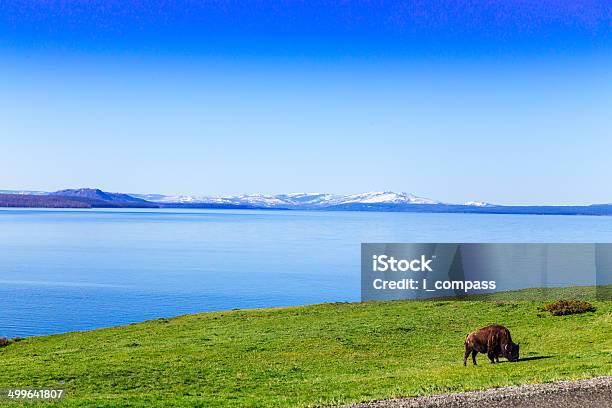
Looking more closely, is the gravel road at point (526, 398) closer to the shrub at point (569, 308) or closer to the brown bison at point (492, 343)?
the brown bison at point (492, 343)

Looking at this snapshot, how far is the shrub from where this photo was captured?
3528 cm

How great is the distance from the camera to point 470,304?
4166 centimetres

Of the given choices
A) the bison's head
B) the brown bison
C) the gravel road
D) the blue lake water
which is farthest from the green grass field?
the blue lake water

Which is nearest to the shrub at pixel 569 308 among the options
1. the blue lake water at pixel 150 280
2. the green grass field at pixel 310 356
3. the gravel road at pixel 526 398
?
the green grass field at pixel 310 356

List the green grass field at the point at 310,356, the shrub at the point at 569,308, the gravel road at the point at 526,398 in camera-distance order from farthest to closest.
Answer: the shrub at the point at 569,308, the green grass field at the point at 310,356, the gravel road at the point at 526,398

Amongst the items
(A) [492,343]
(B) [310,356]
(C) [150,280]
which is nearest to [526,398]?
(A) [492,343]

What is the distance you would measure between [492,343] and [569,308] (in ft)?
50.4

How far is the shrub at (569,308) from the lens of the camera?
116 feet

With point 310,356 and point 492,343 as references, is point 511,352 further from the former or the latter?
point 310,356

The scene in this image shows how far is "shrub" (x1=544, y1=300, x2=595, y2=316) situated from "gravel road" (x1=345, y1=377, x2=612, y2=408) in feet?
67.9

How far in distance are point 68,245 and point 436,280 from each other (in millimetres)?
136039

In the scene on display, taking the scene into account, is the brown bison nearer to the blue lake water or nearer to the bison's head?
the bison's head

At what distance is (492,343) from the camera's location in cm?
2234

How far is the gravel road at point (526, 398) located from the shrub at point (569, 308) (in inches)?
814
